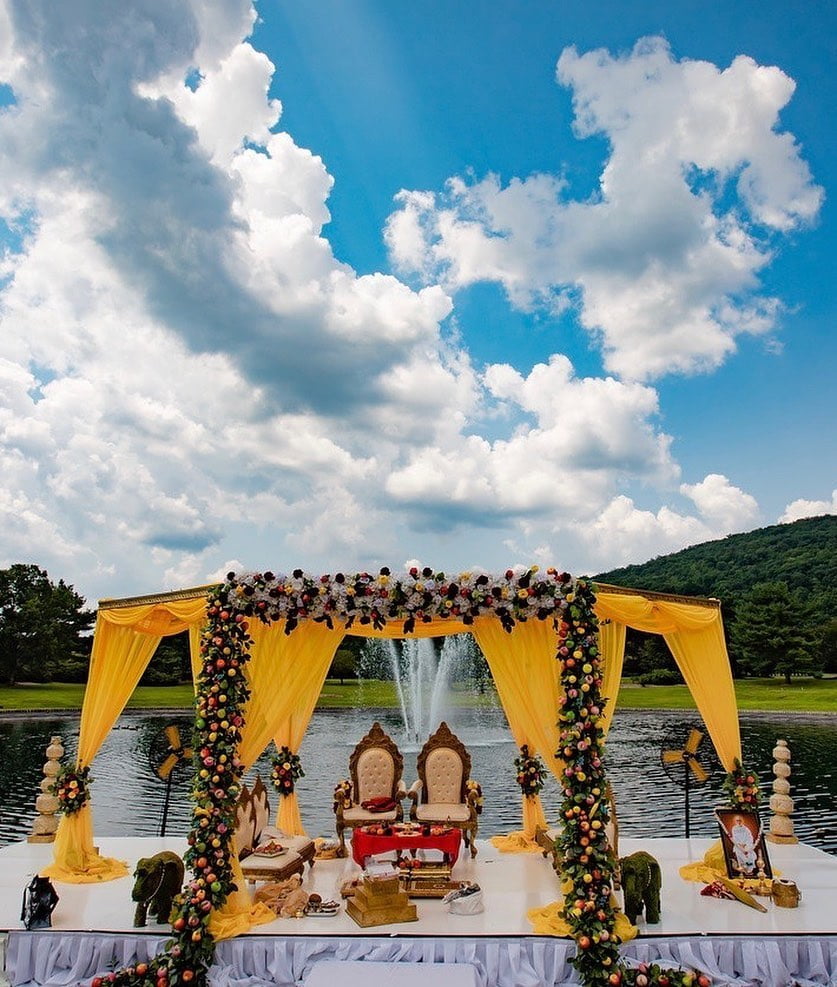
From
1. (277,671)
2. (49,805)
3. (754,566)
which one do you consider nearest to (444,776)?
(277,671)

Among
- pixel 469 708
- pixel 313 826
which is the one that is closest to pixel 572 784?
pixel 313 826

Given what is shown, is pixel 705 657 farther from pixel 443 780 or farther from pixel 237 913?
pixel 237 913

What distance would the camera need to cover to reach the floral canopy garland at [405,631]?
16.8 feet

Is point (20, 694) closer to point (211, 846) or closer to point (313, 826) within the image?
point (313, 826)

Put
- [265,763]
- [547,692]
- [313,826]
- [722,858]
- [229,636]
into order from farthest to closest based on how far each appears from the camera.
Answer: [265,763]
[313,826]
[722,858]
[547,692]
[229,636]

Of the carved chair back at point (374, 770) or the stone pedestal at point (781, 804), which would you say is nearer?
the stone pedestal at point (781, 804)

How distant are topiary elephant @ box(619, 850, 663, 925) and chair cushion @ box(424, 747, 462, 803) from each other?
9.47 ft

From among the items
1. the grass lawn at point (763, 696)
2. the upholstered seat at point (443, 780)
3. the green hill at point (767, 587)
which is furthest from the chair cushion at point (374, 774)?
the green hill at point (767, 587)

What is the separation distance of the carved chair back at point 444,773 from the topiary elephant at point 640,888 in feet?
9.30

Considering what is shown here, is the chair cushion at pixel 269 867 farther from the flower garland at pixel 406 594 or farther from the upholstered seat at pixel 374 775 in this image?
the flower garland at pixel 406 594

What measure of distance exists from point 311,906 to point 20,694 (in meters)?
30.6

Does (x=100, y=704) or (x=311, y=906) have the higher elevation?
(x=100, y=704)

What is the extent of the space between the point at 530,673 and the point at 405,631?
1.30m

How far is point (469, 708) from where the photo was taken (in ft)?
102
